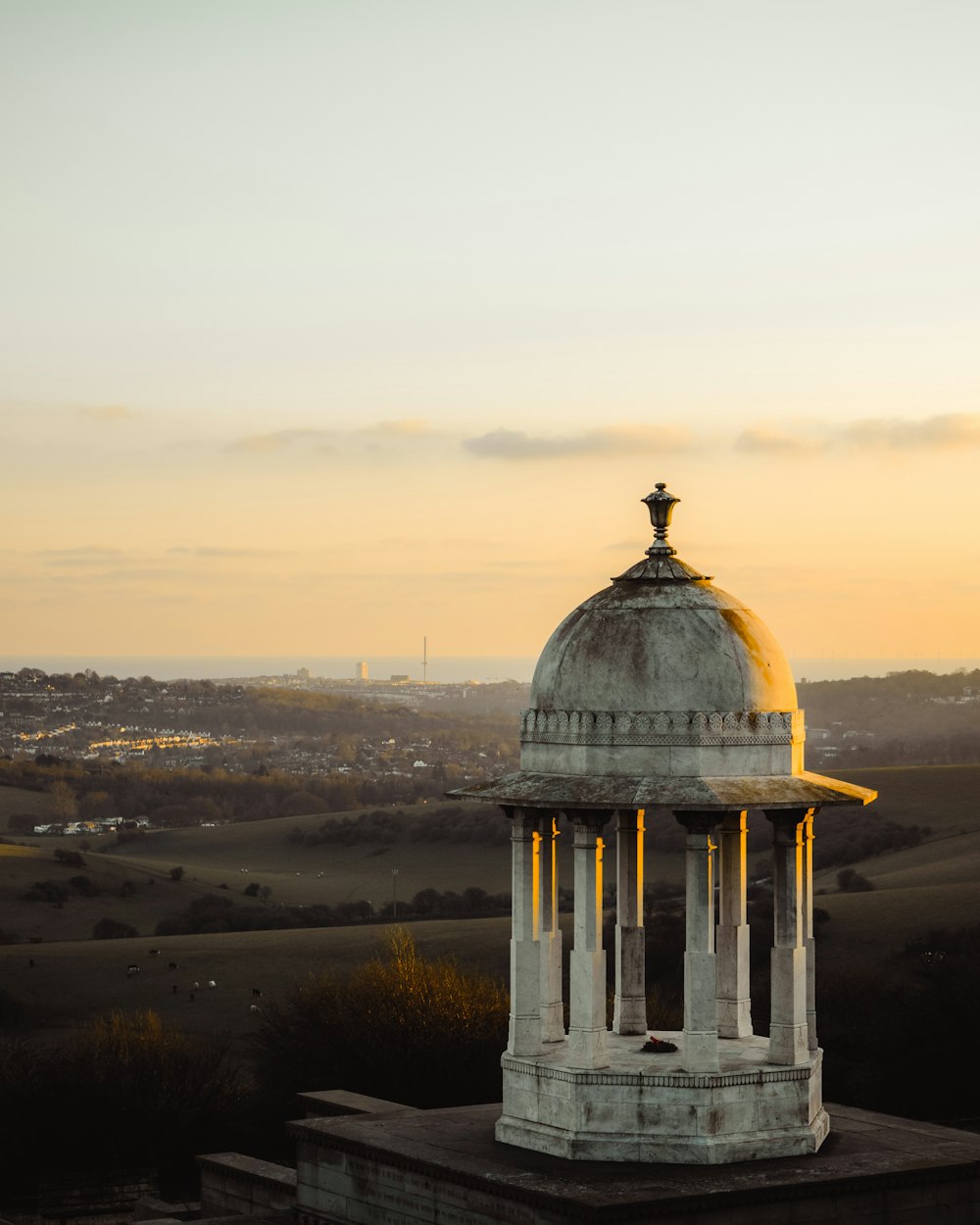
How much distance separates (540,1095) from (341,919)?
8901cm

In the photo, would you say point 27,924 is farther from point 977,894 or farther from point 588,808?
point 588,808

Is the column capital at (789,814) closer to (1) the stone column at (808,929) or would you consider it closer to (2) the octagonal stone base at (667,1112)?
(1) the stone column at (808,929)

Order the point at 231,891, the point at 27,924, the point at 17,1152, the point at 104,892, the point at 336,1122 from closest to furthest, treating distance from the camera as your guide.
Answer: the point at 336,1122, the point at 17,1152, the point at 27,924, the point at 104,892, the point at 231,891

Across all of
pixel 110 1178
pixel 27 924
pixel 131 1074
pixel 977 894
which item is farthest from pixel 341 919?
pixel 110 1178

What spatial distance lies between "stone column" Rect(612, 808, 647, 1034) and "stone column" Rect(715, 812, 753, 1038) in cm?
103

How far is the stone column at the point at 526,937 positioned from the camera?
78.9 ft

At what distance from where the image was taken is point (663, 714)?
23344 millimetres

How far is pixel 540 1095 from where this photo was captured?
23.5 metres

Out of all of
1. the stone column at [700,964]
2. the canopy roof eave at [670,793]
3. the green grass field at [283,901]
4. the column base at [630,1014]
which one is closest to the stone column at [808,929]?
the canopy roof eave at [670,793]

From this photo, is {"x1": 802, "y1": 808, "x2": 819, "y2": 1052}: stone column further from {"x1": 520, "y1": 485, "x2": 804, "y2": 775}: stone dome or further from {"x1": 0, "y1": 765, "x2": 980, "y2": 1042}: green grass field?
{"x1": 0, "y1": 765, "x2": 980, "y2": 1042}: green grass field

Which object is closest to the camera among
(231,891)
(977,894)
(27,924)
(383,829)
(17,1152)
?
(17,1152)

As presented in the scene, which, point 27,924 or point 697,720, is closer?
point 697,720

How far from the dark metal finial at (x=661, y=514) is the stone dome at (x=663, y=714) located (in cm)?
59

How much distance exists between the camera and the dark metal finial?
24906 millimetres
